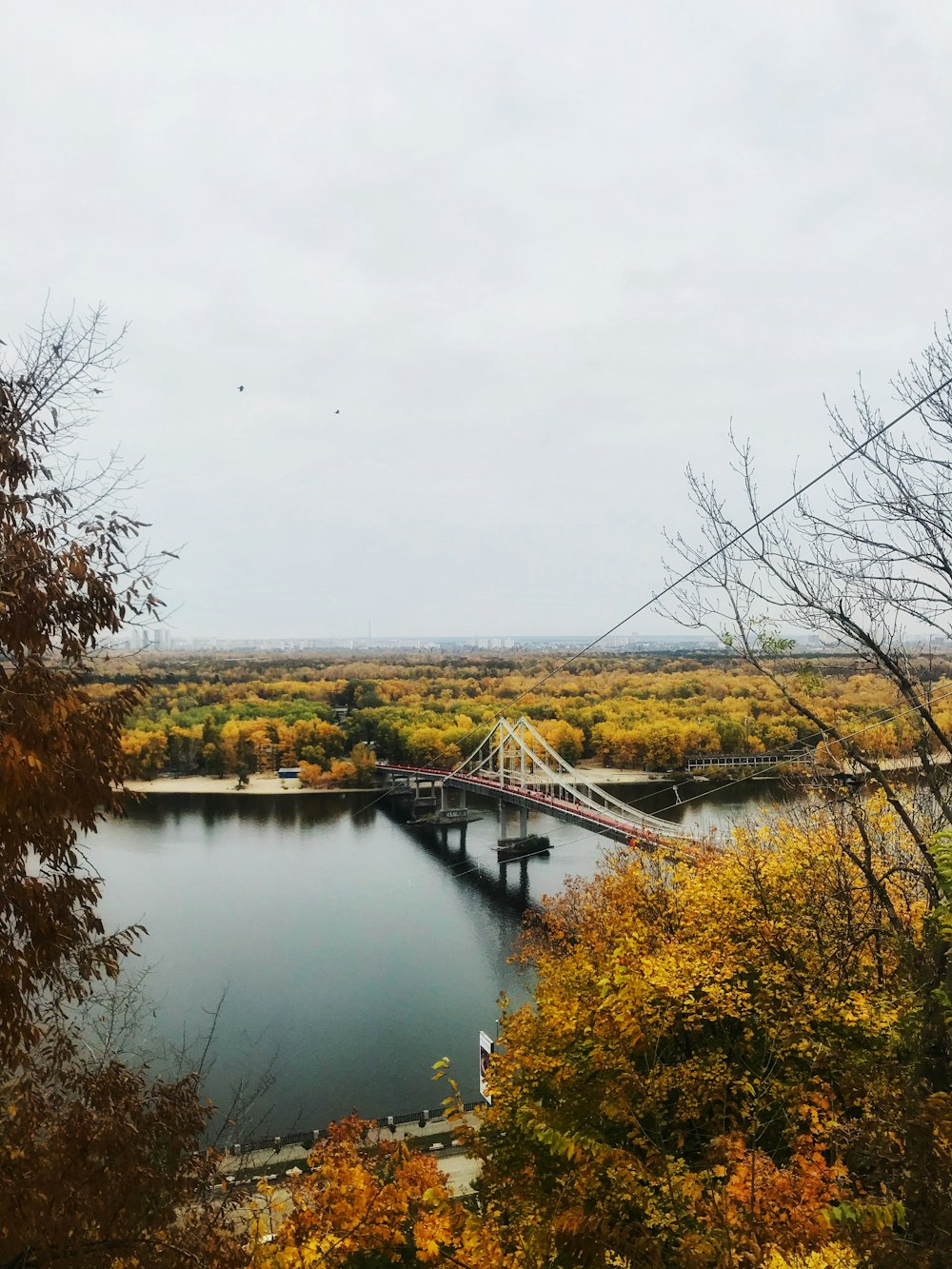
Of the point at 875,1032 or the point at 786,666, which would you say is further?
the point at 786,666

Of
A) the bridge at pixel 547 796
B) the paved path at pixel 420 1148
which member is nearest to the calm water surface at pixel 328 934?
the paved path at pixel 420 1148

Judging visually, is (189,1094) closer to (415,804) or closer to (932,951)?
(932,951)

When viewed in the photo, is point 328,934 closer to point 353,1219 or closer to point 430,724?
point 353,1219

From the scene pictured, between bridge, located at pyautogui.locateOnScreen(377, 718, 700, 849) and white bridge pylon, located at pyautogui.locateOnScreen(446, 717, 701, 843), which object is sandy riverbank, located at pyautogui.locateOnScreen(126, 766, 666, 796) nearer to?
bridge, located at pyautogui.locateOnScreen(377, 718, 700, 849)

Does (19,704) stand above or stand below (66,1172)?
above

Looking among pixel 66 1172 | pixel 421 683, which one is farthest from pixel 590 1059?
pixel 421 683

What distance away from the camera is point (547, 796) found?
21688 millimetres

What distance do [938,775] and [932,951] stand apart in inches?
63.8

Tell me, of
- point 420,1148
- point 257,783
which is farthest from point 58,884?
point 257,783

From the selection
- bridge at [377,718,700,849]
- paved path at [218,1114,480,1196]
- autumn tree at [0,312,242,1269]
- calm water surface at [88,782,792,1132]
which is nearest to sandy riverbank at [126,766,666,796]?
bridge at [377,718,700,849]

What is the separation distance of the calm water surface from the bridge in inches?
45.4

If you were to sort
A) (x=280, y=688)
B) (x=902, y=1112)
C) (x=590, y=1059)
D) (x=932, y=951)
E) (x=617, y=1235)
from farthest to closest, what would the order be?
(x=280, y=688)
(x=590, y=1059)
(x=932, y=951)
(x=617, y=1235)
(x=902, y=1112)

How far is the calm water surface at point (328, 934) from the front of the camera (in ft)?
30.4

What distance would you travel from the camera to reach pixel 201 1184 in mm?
2453
